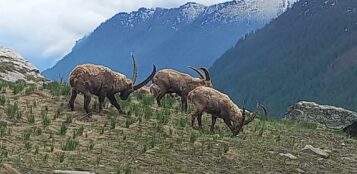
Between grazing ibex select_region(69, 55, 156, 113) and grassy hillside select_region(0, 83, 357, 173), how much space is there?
47 centimetres

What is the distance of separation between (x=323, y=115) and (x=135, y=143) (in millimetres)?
18037

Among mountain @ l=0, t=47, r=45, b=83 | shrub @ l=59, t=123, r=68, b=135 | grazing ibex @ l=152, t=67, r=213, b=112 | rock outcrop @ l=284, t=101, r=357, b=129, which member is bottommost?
shrub @ l=59, t=123, r=68, b=135

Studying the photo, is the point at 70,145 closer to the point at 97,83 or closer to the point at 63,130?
the point at 63,130

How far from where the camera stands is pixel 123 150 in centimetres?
1423

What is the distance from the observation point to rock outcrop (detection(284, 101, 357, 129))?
3050 centimetres

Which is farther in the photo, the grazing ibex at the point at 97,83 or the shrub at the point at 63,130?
the grazing ibex at the point at 97,83

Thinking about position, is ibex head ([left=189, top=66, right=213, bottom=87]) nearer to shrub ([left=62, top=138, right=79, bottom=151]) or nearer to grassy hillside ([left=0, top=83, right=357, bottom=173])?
grassy hillside ([left=0, top=83, right=357, bottom=173])

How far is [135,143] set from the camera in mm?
15055

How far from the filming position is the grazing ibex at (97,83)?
1802 centimetres

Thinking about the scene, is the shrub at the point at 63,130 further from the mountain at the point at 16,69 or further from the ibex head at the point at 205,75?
the mountain at the point at 16,69

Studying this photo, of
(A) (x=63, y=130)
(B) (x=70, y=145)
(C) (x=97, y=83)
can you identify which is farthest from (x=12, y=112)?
(B) (x=70, y=145)

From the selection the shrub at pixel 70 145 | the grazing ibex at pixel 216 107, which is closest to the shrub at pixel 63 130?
the shrub at pixel 70 145

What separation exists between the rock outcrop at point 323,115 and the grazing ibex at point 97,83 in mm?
13157

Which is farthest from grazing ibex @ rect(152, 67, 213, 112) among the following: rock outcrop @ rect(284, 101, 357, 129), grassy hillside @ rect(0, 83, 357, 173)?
rock outcrop @ rect(284, 101, 357, 129)
